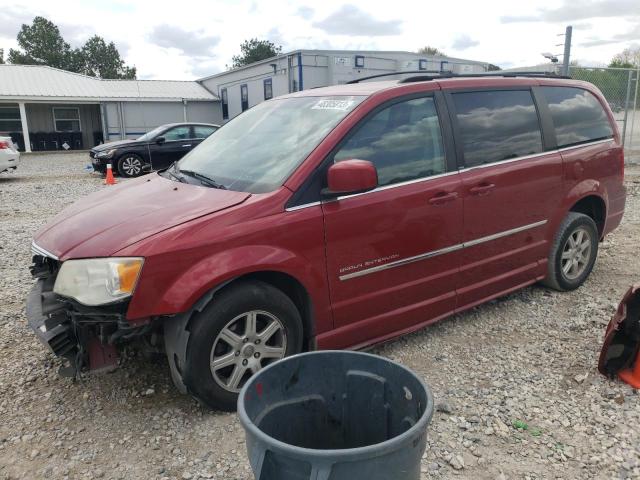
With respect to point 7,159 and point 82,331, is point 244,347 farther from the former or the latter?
point 7,159

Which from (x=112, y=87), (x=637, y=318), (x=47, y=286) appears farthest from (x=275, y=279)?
(x=112, y=87)

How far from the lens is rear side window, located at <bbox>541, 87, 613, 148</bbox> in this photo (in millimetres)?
4492

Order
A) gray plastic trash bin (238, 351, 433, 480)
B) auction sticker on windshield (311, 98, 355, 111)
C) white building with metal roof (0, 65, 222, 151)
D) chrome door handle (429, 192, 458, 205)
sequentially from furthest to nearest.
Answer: white building with metal roof (0, 65, 222, 151), chrome door handle (429, 192, 458, 205), auction sticker on windshield (311, 98, 355, 111), gray plastic trash bin (238, 351, 433, 480)

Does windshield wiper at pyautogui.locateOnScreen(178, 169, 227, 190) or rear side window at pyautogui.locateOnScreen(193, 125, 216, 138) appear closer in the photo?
windshield wiper at pyautogui.locateOnScreen(178, 169, 227, 190)

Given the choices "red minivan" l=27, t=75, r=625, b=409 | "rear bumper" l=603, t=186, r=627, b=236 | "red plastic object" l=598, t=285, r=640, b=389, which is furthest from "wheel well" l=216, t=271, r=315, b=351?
"rear bumper" l=603, t=186, r=627, b=236

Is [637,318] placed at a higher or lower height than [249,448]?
lower

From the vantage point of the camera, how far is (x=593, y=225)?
15.9 ft

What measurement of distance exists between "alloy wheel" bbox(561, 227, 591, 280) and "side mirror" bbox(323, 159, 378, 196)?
2.48 metres

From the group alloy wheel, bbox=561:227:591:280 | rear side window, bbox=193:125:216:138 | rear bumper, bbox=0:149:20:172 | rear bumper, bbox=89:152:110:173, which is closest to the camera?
alloy wheel, bbox=561:227:591:280

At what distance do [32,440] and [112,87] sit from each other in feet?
101

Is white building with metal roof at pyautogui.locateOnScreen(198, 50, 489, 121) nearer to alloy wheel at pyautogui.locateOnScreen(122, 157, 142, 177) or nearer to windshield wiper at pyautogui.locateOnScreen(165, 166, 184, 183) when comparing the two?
alloy wheel at pyautogui.locateOnScreen(122, 157, 142, 177)

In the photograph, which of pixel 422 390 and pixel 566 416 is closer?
pixel 422 390

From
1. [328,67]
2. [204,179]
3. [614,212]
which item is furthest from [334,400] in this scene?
[328,67]

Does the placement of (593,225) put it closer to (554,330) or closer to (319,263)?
(554,330)
